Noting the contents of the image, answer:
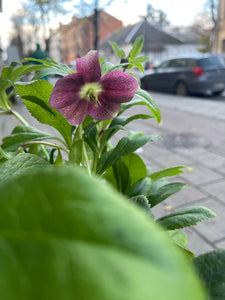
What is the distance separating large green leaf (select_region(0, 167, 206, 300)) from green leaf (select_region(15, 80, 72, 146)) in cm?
49

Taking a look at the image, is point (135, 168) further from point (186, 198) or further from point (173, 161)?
point (173, 161)

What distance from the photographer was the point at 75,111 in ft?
2.02

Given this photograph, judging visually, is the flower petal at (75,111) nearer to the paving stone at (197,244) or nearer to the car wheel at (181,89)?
the paving stone at (197,244)

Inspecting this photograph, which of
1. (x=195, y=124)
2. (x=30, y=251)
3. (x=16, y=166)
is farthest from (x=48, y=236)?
(x=195, y=124)

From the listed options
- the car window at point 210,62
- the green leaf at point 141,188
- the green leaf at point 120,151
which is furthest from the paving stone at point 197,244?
the car window at point 210,62

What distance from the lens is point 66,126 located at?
75 cm

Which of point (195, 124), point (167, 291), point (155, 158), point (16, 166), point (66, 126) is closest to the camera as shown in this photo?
point (167, 291)

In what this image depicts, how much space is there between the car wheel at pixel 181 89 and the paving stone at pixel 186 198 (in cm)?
674

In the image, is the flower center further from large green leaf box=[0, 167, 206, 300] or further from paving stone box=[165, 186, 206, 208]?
paving stone box=[165, 186, 206, 208]

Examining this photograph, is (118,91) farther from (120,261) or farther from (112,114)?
(120,261)

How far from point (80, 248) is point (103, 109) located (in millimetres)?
473

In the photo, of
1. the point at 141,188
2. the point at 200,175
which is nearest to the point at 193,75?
the point at 200,175

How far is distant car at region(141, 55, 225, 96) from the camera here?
844 cm

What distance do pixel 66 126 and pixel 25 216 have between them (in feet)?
1.81
